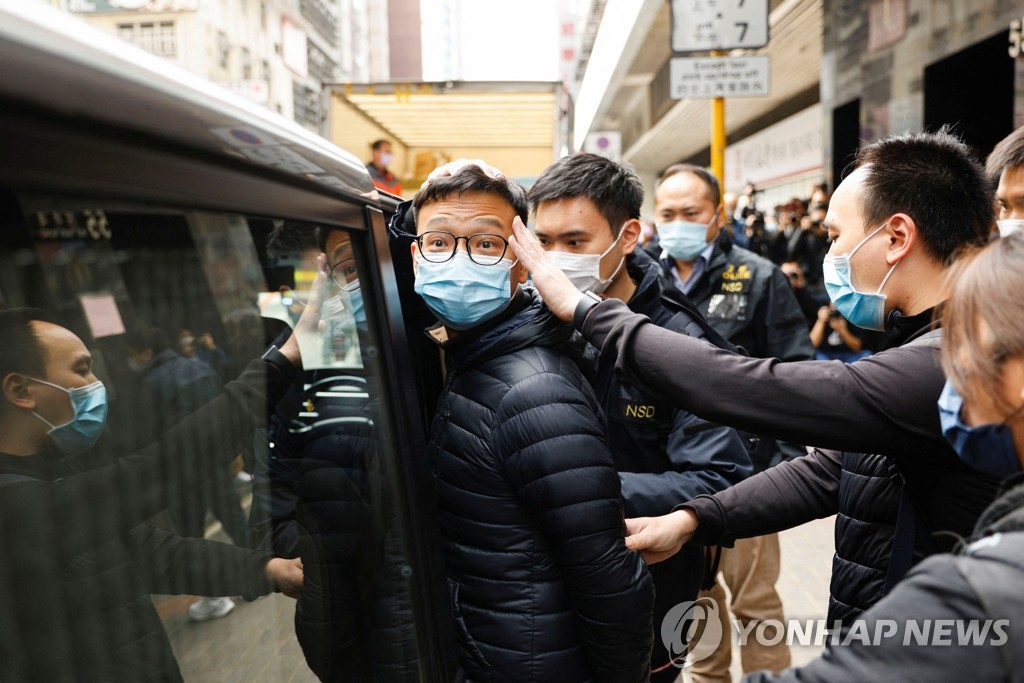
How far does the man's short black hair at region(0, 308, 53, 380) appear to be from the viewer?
756mm

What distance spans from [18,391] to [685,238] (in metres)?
3.50

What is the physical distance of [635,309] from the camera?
2510 mm

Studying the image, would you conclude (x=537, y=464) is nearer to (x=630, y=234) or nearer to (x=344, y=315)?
(x=344, y=315)

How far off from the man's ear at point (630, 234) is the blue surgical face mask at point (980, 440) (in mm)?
1416

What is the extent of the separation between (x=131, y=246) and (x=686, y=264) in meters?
3.55

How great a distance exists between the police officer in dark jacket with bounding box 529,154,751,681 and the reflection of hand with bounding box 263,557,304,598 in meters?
1.12

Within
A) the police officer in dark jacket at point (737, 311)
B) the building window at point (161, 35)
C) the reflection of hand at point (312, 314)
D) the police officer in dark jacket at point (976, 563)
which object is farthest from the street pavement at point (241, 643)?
the building window at point (161, 35)

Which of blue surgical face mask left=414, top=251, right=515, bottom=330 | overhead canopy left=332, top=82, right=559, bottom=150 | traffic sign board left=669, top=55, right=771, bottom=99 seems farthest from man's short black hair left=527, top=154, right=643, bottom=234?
overhead canopy left=332, top=82, right=559, bottom=150

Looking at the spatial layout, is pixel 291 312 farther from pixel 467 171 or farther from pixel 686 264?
pixel 686 264

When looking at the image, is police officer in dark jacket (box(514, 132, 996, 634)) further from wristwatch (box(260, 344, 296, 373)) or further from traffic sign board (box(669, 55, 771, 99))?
traffic sign board (box(669, 55, 771, 99))

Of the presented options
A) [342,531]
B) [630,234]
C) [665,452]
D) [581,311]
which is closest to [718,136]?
[630,234]

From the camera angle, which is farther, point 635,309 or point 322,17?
point 322,17

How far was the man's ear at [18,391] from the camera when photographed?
783 millimetres

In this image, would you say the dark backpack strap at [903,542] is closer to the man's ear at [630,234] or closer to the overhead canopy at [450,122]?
the man's ear at [630,234]
